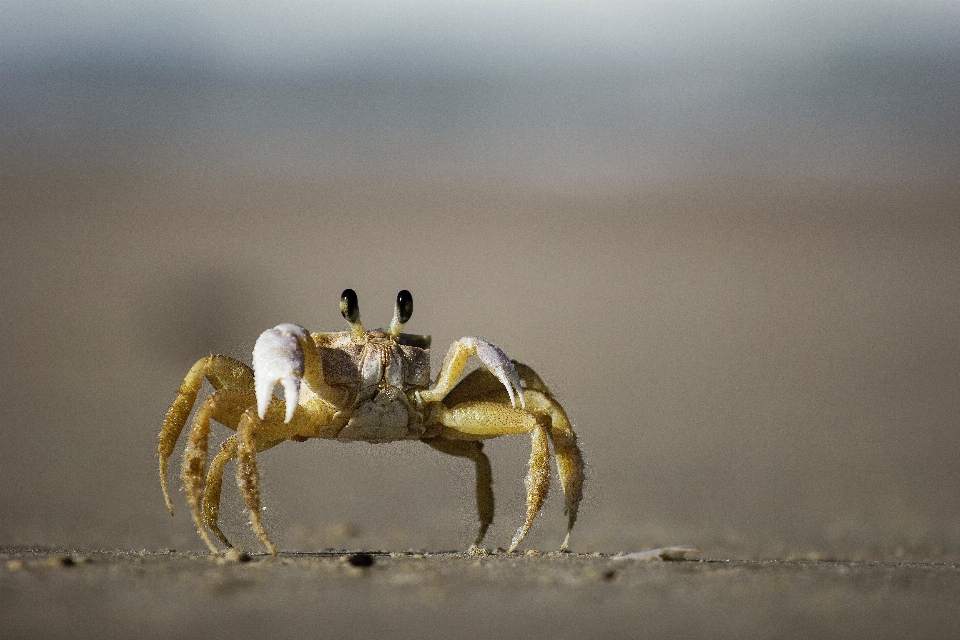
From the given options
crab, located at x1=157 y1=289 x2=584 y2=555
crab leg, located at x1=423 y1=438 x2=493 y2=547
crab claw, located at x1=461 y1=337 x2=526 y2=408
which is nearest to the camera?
crab, located at x1=157 y1=289 x2=584 y2=555

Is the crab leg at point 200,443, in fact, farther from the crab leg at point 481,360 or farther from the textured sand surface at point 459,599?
the crab leg at point 481,360

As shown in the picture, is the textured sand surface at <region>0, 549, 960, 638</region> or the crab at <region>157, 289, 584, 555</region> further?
the crab at <region>157, 289, 584, 555</region>

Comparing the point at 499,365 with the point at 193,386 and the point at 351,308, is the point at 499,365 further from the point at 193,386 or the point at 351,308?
the point at 193,386

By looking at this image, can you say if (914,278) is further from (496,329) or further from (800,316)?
(496,329)

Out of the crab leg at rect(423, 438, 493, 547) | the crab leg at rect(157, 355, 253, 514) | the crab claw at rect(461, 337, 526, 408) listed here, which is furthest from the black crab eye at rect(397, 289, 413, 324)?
the crab leg at rect(157, 355, 253, 514)

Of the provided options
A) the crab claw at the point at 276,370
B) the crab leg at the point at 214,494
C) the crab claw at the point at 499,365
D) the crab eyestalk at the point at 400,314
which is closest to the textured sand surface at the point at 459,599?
Result: the crab claw at the point at 276,370

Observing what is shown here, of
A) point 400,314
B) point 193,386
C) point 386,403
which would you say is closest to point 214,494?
point 193,386

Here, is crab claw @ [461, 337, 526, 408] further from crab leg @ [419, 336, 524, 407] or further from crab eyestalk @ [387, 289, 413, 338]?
crab eyestalk @ [387, 289, 413, 338]

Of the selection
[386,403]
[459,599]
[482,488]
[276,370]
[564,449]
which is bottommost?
[459,599]
